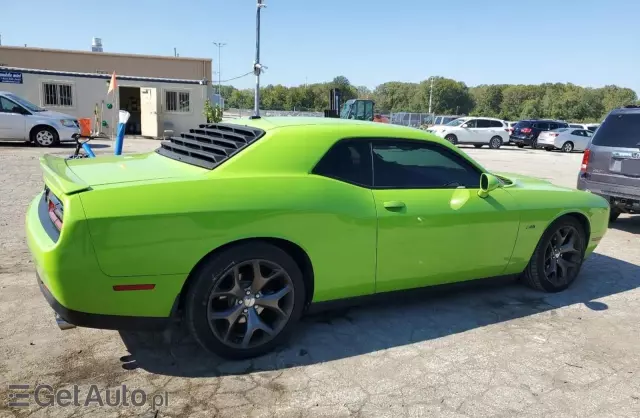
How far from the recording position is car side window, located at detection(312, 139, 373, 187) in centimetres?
326

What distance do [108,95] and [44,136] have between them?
23.8 feet

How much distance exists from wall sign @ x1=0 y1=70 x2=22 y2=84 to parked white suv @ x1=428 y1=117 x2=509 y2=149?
62.8ft

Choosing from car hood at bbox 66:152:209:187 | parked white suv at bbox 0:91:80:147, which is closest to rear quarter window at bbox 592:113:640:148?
car hood at bbox 66:152:209:187

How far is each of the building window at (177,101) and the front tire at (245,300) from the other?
69.4 ft

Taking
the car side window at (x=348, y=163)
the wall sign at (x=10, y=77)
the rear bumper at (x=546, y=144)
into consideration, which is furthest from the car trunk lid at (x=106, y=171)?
the rear bumper at (x=546, y=144)

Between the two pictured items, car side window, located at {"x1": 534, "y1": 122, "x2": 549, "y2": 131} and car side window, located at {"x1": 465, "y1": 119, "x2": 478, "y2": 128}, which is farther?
car side window, located at {"x1": 534, "y1": 122, "x2": 549, "y2": 131}

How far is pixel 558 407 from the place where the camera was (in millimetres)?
2725

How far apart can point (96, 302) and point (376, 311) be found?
2.12 m

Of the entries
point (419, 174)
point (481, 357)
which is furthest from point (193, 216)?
point (481, 357)

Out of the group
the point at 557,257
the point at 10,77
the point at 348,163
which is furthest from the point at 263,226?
the point at 10,77

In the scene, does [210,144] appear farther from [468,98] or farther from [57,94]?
[468,98]

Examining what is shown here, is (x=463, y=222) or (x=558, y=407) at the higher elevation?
(x=463, y=222)

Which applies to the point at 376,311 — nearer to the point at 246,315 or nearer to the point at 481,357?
the point at 481,357

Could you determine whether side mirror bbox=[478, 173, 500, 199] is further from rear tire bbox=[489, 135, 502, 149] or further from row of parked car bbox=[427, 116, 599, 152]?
rear tire bbox=[489, 135, 502, 149]
